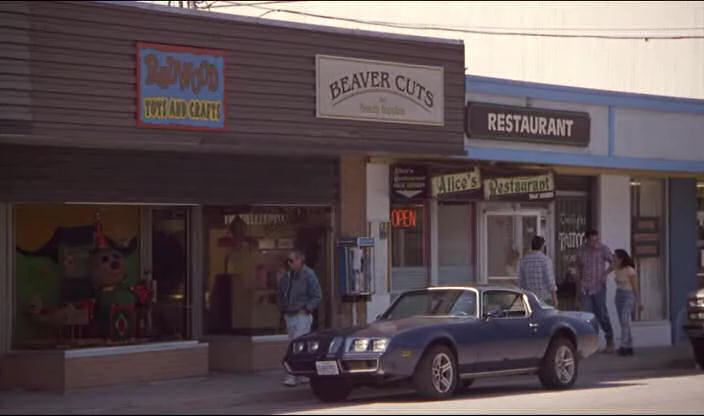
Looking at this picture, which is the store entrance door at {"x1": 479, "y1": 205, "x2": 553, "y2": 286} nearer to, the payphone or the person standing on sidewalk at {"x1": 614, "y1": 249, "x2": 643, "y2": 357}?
the person standing on sidewalk at {"x1": 614, "y1": 249, "x2": 643, "y2": 357}

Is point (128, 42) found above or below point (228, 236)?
above

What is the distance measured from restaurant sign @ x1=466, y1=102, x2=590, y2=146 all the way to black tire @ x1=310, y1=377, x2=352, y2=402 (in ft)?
20.6

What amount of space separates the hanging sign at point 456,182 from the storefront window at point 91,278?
14.3 ft

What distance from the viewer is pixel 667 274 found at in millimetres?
25922

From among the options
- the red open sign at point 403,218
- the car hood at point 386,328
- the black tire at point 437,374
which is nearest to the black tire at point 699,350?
the red open sign at point 403,218

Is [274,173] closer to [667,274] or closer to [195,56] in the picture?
[195,56]

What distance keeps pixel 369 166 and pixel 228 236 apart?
251 cm

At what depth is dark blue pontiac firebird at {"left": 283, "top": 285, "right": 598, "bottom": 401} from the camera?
15359 millimetres

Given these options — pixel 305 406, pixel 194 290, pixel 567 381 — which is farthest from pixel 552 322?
pixel 194 290

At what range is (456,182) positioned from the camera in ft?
70.7

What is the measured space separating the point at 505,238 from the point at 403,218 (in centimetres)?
261

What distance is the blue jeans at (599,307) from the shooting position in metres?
23.0

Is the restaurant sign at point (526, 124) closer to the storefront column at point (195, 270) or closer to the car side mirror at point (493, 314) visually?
the storefront column at point (195, 270)

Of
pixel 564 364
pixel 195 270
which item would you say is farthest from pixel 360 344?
pixel 195 270
